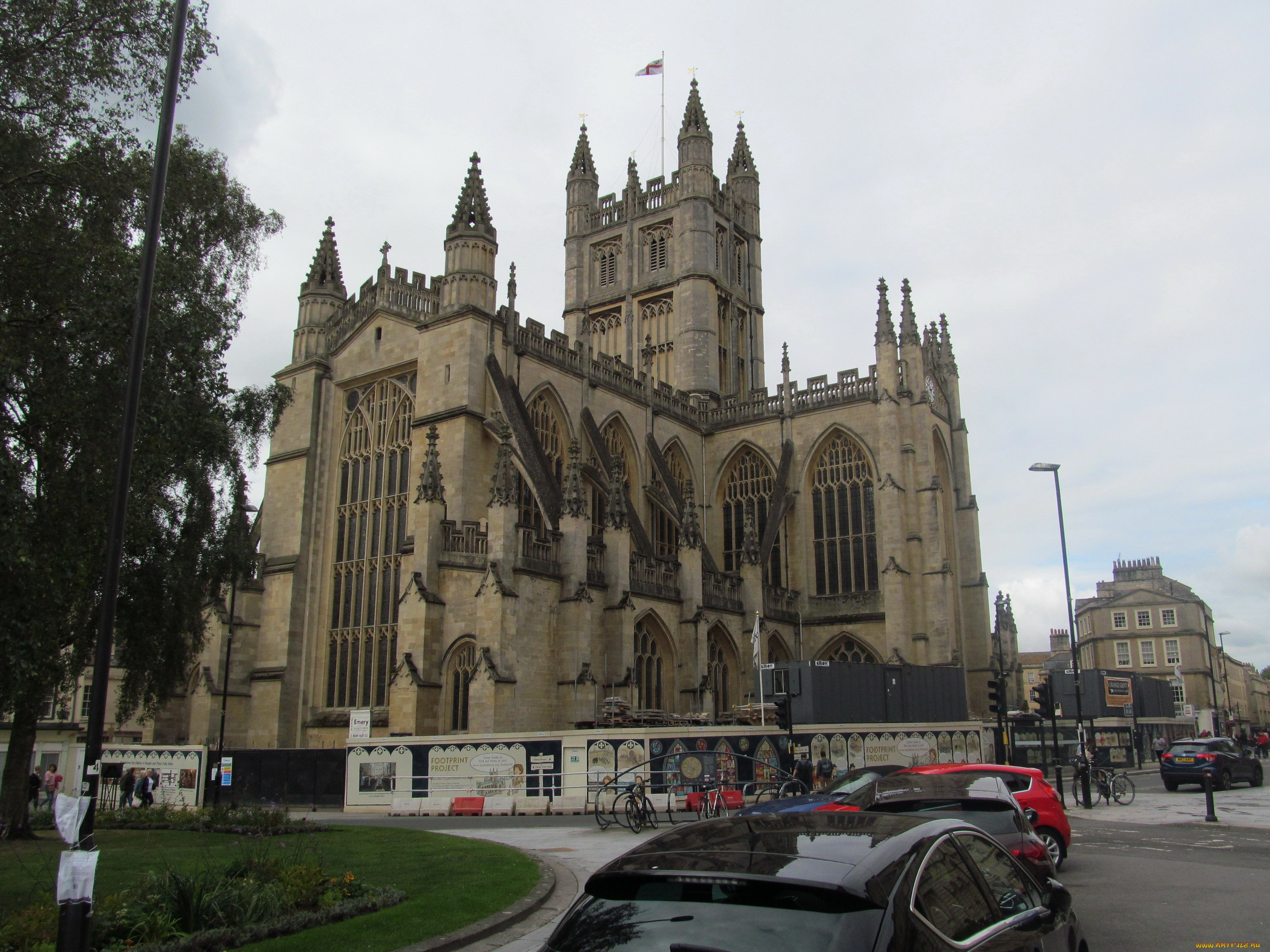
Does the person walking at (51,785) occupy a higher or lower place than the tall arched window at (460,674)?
lower

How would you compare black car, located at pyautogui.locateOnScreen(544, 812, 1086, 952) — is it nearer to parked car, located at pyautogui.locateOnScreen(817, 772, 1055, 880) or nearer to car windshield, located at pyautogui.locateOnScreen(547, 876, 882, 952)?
car windshield, located at pyautogui.locateOnScreen(547, 876, 882, 952)

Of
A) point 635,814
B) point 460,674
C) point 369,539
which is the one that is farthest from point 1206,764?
point 369,539

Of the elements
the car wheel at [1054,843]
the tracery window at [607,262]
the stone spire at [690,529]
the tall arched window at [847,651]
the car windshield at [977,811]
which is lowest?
the car wheel at [1054,843]

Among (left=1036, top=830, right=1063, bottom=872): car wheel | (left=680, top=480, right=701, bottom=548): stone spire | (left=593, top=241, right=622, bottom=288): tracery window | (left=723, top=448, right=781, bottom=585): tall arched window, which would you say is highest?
(left=593, top=241, right=622, bottom=288): tracery window

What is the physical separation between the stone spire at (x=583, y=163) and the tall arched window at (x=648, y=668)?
3035 cm

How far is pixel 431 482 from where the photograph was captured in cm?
2606

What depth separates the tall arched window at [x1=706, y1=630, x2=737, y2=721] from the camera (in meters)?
33.2

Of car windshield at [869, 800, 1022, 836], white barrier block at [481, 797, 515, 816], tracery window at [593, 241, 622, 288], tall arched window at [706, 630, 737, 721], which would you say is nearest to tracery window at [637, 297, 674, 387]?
tracery window at [593, 241, 622, 288]

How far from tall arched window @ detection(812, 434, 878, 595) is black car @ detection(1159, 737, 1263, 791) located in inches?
490

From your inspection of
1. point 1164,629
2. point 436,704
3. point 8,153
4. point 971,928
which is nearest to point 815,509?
point 436,704

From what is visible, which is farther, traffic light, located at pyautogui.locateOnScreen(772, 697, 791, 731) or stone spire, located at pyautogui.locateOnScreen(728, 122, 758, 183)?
stone spire, located at pyautogui.locateOnScreen(728, 122, 758, 183)

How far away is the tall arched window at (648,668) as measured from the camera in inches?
1169

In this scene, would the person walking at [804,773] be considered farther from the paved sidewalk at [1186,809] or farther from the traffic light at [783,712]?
the paved sidewalk at [1186,809]

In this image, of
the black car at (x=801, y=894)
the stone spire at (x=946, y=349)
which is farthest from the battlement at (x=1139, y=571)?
the black car at (x=801, y=894)
